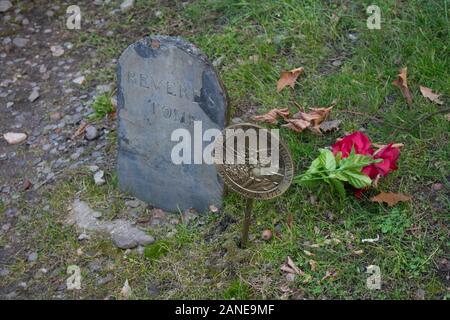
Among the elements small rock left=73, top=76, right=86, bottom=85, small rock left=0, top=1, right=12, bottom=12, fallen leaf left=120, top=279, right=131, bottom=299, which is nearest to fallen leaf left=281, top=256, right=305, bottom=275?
fallen leaf left=120, top=279, right=131, bottom=299

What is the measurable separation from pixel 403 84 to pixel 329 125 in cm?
44

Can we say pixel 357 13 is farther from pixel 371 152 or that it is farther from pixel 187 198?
pixel 187 198

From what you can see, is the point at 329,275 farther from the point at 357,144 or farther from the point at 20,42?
the point at 20,42

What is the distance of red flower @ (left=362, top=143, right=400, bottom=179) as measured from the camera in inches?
109

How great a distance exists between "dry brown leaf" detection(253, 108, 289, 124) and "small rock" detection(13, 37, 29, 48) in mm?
1767

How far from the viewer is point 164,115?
2.88 m

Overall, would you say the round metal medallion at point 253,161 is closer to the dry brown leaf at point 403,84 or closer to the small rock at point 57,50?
the dry brown leaf at point 403,84

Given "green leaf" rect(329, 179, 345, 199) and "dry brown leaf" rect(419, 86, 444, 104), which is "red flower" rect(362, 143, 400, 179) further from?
"dry brown leaf" rect(419, 86, 444, 104)

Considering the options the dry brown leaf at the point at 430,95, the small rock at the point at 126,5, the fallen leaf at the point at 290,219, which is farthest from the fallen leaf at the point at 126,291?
the small rock at the point at 126,5

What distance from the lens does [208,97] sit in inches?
107

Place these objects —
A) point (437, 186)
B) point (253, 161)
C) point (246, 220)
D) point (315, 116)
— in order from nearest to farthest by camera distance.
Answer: point (253, 161) < point (246, 220) < point (437, 186) < point (315, 116)

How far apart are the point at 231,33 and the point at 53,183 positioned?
1.32 metres

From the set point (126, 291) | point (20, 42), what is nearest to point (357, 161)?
point (126, 291)

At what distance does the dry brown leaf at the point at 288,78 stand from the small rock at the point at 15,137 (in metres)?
1.39
